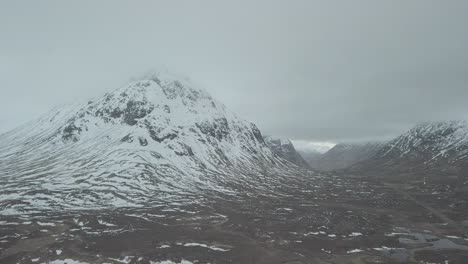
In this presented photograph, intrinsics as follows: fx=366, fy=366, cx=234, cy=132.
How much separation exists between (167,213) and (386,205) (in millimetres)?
115518

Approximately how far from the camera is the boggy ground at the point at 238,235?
100m

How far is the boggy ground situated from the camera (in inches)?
3947

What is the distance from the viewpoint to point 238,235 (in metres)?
127

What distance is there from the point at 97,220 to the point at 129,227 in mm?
18139

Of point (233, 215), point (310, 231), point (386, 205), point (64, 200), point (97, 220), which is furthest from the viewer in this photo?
point (386, 205)

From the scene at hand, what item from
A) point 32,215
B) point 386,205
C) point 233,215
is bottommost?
point 32,215

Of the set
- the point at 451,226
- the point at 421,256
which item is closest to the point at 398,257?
the point at 421,256

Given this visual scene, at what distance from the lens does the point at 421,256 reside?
100m

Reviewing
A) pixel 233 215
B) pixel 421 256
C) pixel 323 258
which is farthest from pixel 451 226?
pixel 233 215

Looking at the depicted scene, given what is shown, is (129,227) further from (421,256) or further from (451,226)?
(451,226)

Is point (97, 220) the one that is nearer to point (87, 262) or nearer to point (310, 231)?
point (87, 262)

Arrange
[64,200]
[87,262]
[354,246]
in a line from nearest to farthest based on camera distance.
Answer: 1. [87,262]
2. [354,246]
3. [64,200]

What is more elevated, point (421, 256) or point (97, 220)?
point (421, 256)

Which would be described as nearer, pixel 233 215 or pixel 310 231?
pixel 310 231
